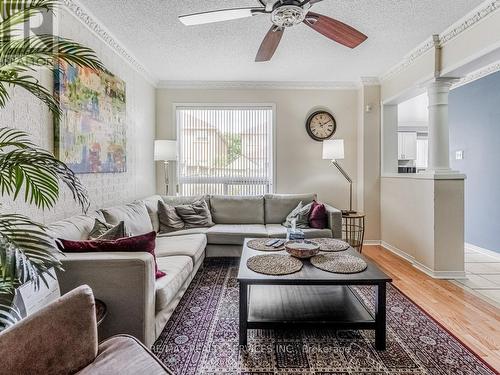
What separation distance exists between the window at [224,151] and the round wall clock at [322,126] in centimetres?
70

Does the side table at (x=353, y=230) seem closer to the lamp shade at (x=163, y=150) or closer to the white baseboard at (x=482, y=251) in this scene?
the white baseboard at (x=482, y=251)

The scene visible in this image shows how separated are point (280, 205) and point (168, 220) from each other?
60.4 inches

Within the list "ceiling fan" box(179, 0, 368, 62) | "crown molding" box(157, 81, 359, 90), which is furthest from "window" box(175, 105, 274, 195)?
"ceiling fan" box(179, 0, 368, 62)

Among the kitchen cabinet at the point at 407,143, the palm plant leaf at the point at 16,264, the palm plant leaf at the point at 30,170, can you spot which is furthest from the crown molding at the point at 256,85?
the kitchen cabinet at the point at 407,143

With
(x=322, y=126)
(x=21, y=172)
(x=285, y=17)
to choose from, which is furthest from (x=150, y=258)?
(x=322, y=126)

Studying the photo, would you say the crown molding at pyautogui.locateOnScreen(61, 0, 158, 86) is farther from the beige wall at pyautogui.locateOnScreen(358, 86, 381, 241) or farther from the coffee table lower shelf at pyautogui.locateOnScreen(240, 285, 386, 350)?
the beige wall at pyautogui.locateOnScreen(358, 86, 381, 241)

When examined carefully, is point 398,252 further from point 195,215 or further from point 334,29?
point 334,29

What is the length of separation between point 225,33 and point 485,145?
3.85 metres

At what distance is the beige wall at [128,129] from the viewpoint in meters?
1.99

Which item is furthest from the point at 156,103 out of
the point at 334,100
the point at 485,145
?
the point at 485,145

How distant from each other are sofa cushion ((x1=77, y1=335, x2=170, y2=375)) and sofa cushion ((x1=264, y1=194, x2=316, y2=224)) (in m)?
3.03

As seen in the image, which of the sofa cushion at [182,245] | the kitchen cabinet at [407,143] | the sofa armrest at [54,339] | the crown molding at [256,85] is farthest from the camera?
the kitchen cabinet at [407,143]

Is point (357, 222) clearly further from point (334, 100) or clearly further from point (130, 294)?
point (130, 294)

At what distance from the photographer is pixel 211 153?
15.9 feet
